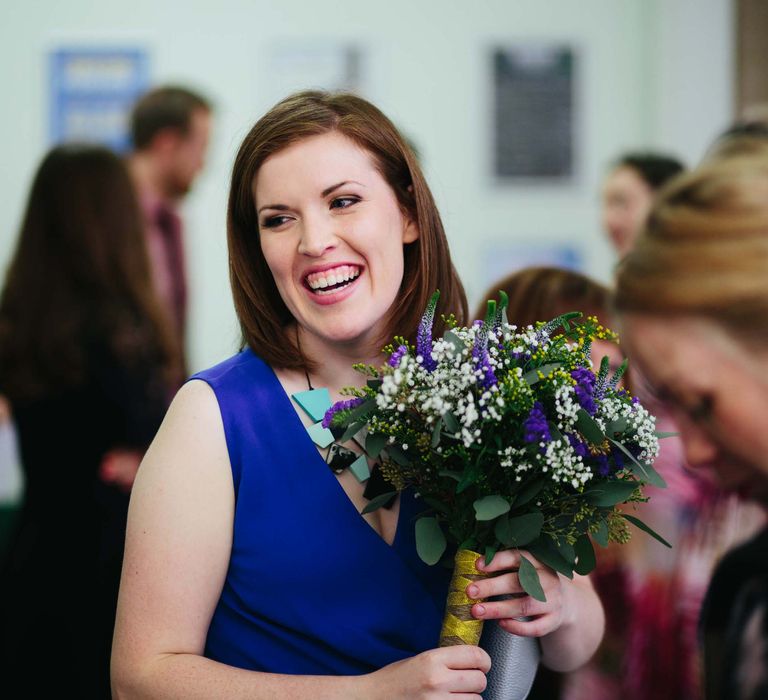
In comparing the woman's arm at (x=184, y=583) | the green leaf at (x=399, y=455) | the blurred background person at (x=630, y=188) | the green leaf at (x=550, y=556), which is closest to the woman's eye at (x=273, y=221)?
the woman's arm at (x=184, y=583)

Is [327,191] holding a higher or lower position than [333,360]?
higher

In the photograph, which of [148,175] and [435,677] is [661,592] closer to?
[435,677]

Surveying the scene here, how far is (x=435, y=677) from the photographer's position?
1.35m

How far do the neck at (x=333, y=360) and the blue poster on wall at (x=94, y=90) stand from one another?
10.9ft

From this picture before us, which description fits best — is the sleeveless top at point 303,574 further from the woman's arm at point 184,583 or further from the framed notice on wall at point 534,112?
the framed notice on wall at point 534,112

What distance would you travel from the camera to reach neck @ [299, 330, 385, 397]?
66.3 inches

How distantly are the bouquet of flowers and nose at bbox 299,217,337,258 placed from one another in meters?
0.22

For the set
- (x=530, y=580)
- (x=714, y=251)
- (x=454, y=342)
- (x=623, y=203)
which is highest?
(x=623, y=203)

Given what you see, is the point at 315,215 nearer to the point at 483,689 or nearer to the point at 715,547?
the point at 483,689

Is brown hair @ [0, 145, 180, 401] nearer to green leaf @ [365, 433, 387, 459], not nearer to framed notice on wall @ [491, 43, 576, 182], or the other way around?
green leaf @ [365, 433, 387, 459]

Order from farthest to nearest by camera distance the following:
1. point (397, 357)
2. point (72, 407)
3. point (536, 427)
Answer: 1. point (72, 407)
2. point (397, 357)
3. point (536, 427)

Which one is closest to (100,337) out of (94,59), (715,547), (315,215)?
(315,215)

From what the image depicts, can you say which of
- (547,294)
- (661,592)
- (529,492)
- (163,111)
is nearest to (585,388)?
(529,492)

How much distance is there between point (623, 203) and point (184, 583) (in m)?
3.22
